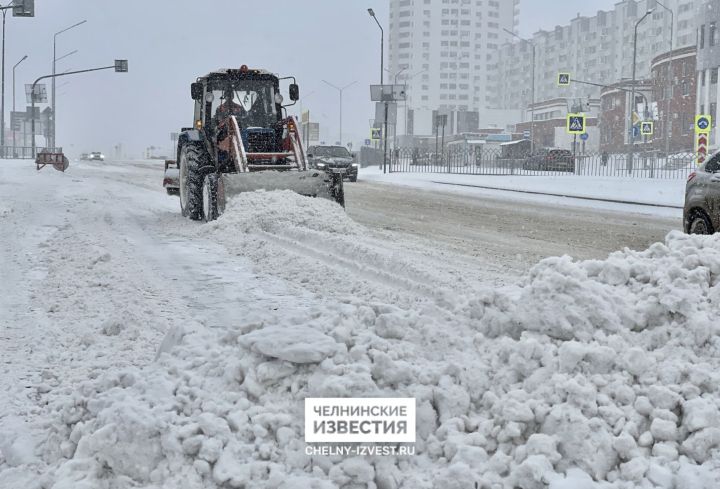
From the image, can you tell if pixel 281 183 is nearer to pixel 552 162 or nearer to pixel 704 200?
pixel 704 200

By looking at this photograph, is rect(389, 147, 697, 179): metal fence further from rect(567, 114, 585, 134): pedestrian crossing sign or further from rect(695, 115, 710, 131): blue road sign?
rect(695, 115, 710, 131): blue road sign

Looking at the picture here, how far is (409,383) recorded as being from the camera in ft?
13.1

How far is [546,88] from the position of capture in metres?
160

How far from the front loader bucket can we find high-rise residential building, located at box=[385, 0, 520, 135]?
176999mm

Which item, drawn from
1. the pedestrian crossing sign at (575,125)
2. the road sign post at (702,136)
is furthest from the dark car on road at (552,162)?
the road sign post at (702,136)

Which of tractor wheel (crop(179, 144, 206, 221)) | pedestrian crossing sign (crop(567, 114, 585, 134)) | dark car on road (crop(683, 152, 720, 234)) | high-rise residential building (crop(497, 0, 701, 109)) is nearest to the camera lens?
dark car on road (crop(683, 152, 720, 234))

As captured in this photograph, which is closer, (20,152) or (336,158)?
(336,158)

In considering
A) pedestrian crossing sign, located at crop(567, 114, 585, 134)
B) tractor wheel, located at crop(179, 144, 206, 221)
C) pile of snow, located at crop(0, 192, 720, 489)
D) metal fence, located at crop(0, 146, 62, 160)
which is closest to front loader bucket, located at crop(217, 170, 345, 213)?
tractor wheel, located at crop(179, 144, 206, 221)

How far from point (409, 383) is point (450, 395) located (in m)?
0.22

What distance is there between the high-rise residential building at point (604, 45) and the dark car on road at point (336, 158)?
96.6 meters

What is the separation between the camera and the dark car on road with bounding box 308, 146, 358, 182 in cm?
3362

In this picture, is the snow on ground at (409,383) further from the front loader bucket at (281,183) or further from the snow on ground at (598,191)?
the snow on ground at (598,191)

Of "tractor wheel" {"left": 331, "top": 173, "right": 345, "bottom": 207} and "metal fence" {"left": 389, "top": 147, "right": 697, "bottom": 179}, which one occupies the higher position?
"metal fence" {"left": 389, "top": 147, "right": 697, "bottom": 179}

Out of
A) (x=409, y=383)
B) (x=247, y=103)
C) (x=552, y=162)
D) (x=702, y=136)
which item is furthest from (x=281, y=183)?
(x=552, y=162)
